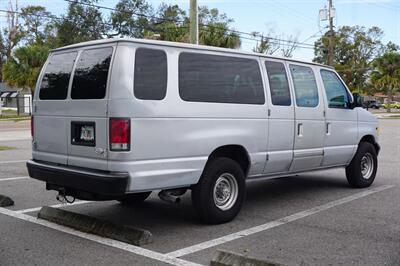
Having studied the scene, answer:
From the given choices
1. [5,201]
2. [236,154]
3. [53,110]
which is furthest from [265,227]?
[5,201]

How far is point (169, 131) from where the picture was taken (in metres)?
5.65

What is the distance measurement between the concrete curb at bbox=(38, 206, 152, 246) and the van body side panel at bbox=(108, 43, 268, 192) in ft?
1.77

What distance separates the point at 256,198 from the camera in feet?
26.5

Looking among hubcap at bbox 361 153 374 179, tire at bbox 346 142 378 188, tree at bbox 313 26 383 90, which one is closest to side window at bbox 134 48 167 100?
Answer: tire at bbox 346 142 378 188

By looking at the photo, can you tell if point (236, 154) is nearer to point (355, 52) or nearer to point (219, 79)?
point (219, 79)

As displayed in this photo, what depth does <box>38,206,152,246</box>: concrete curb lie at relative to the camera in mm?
5516

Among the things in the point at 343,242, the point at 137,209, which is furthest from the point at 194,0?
the point at 343,242

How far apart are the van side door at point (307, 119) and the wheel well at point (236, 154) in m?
0.97

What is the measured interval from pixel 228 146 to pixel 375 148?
4.06 m

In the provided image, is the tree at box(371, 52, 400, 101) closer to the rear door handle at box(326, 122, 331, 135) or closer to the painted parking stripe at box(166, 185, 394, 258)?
the painted parking stripe at box(166, 185, 394, 258)

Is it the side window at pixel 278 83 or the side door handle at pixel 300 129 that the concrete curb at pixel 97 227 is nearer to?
the side window at pixel 278 83

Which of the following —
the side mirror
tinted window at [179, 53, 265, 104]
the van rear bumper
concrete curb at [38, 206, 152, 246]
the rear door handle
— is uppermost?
tinted window at [179, 53, 265, 104]

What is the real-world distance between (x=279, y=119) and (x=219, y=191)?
4.67ft

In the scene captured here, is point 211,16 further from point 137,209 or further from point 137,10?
point 137,209
